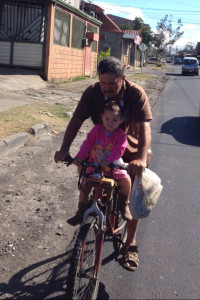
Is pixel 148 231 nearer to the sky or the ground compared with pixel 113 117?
nearer to the ground

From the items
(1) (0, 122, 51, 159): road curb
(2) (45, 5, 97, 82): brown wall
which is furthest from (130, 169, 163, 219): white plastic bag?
(2) (45, 5, 97, 82): brown wall

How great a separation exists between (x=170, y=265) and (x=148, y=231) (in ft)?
2.52

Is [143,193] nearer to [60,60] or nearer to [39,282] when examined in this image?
[39,282]

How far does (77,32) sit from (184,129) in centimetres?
1278

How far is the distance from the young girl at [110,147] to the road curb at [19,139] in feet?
12.2

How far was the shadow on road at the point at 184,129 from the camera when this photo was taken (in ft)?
32.0

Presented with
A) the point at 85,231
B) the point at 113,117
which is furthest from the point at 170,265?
the point at 113,117

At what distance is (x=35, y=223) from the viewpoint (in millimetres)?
4484

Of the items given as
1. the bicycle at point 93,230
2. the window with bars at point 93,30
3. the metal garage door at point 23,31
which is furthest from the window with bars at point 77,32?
the bicycle at point 93,230

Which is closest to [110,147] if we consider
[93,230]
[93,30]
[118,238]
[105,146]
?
[105,146]

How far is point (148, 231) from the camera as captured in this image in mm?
4598

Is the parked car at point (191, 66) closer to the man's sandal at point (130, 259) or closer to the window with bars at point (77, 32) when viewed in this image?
the window with bars at point (77, 32)

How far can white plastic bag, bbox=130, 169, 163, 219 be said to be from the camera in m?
3.17

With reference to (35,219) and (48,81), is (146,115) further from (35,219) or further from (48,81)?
(48,81)
